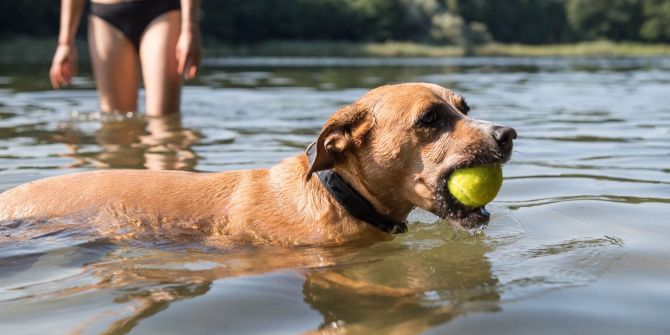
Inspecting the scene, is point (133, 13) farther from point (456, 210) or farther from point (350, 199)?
point (456, 210)

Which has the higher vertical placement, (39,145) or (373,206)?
(373,206)

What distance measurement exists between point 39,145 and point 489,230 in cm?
591

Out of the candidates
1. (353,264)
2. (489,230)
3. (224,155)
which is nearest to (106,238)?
(353,264)

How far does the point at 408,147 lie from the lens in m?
5.04

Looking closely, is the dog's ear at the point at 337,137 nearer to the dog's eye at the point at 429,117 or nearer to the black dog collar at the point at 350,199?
the black dog collar at the point at 350,199

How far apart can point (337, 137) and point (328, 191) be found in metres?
0.35

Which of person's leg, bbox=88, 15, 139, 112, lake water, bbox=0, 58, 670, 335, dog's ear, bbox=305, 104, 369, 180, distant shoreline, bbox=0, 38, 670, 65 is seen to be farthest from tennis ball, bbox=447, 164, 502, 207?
distant shoreline, bbox=0, 38, 670, 65

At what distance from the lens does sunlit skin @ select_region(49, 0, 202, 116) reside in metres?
9.05

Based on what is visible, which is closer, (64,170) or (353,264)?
(353,264)

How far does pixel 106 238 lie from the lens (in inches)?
201

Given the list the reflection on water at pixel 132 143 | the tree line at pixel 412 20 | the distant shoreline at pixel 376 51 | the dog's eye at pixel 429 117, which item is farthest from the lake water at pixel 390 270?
the tree line at pixel 412 20

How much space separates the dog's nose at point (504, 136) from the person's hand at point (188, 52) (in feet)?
14.8

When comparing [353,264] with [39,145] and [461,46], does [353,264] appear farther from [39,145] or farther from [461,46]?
[461,46]

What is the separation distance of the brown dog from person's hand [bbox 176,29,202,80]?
10.7 feet
